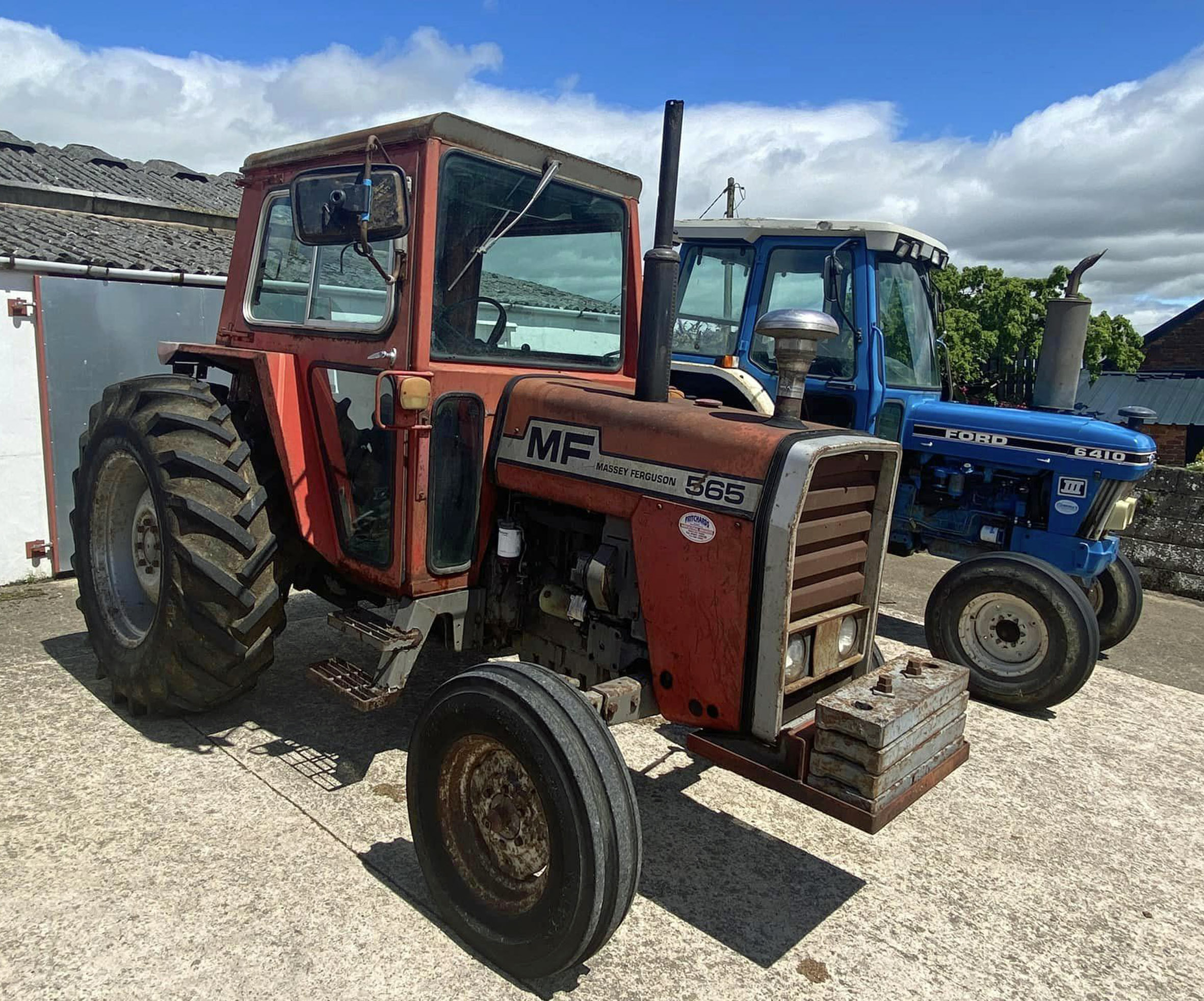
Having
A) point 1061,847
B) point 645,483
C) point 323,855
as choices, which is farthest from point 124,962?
point 1061,847

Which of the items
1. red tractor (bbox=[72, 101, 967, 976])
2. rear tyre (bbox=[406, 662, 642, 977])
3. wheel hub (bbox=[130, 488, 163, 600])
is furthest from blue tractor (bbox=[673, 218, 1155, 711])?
wheel hub (bbox=[130, 488, 163, 600])

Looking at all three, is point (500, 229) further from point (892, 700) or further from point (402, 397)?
point (892, 700)

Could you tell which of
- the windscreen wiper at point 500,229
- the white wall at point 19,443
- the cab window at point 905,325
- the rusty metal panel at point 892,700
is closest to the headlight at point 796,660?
the rusty metal panel at point 892,700

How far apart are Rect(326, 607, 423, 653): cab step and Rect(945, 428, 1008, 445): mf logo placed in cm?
385

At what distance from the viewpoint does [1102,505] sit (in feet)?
17.1

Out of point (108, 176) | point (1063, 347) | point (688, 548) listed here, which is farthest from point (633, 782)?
point (108, 176)

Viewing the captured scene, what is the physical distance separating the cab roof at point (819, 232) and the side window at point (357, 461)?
263 centimetres

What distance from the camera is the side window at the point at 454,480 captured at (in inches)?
124

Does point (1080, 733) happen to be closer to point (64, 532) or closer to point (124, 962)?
point (124, 962)

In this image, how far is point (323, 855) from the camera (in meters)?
2.87

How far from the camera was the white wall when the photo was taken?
5617 mm

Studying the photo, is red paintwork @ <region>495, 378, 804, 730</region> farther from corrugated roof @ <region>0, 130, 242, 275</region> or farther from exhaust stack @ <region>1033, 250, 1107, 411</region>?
corrugated roof @ <region>0, 130, 242, 275</region>

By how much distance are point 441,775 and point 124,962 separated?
3.12 feet

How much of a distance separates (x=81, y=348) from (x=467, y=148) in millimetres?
4213
